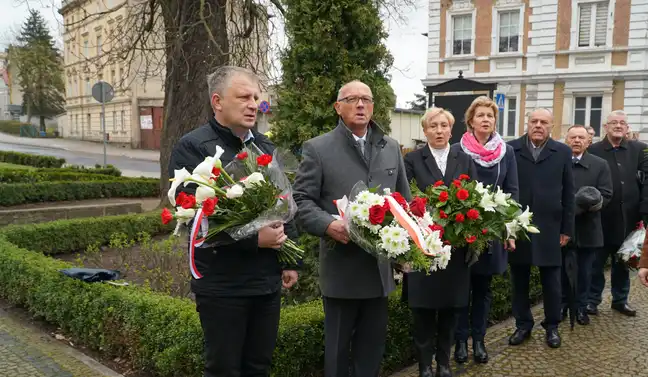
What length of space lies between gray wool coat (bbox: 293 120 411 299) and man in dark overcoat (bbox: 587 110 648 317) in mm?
4057

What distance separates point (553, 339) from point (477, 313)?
97 cm

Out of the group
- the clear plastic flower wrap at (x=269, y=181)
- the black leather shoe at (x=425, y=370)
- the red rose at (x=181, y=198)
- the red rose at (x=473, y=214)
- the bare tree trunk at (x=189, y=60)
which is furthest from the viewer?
the bare tree trunk at (x=189, y=60)

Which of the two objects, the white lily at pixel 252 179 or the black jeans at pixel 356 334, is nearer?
the white lily at pixel 252 179

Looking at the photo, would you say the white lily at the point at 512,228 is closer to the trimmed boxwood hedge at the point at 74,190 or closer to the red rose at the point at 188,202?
the red rose at the point at 188,202

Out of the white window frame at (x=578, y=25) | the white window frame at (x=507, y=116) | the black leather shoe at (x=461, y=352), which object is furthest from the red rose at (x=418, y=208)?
the white window frame at (x=578, y=25)

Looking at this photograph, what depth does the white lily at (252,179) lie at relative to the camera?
9.00 feet

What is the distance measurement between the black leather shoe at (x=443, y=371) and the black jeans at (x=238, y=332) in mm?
1741

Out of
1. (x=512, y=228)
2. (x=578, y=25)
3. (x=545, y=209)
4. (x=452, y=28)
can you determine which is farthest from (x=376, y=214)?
(x=452, y=28)

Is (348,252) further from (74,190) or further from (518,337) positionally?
(74,190)

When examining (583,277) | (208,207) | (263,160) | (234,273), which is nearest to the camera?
(208,207)

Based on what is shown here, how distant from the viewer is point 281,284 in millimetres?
3266

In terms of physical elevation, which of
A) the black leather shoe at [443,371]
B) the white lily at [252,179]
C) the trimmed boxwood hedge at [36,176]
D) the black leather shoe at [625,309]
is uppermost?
the white lily at [252,179]

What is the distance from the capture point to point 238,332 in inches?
118

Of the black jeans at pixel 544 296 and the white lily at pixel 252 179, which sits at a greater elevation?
the white lily at pixel 252 179
